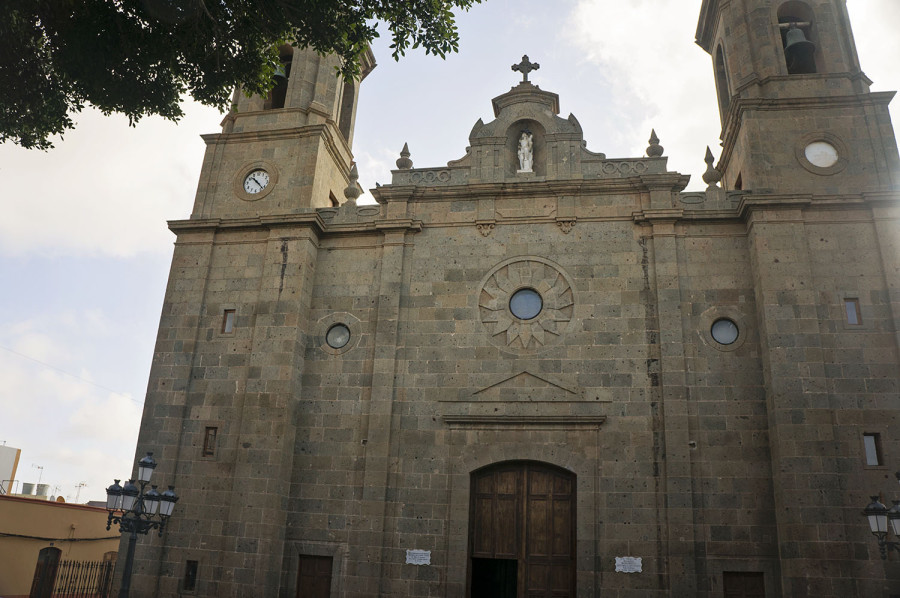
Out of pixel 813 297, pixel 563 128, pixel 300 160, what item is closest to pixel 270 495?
pixel 300 160

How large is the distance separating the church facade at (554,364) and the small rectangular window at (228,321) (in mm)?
46

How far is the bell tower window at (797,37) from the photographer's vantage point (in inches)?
768

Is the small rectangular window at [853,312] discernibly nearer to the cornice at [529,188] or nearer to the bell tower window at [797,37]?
the cornice at [529,188]

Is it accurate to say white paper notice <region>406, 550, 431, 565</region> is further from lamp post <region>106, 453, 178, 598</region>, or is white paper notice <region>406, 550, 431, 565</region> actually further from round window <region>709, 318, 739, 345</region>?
round window <region>709, 318, 739, 345</region>

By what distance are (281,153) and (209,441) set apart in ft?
28.8

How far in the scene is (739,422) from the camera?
634 inches

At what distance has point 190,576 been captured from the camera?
54.7 ft

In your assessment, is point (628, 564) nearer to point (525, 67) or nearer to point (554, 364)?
point (554, 364)

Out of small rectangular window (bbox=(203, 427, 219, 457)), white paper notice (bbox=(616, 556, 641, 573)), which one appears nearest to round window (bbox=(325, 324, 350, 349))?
small rectangular window (bbox=(203, 427, 219, 457))

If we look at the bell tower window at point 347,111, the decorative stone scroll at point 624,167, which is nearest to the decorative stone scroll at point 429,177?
the decorative stone scroll at point 624,167

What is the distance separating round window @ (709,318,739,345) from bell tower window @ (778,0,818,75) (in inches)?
320

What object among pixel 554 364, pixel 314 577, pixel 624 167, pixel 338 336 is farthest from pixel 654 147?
pixel 314 577

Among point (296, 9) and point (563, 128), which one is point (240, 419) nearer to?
point (296, 9)

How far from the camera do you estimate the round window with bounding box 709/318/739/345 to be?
16922 millimetres
